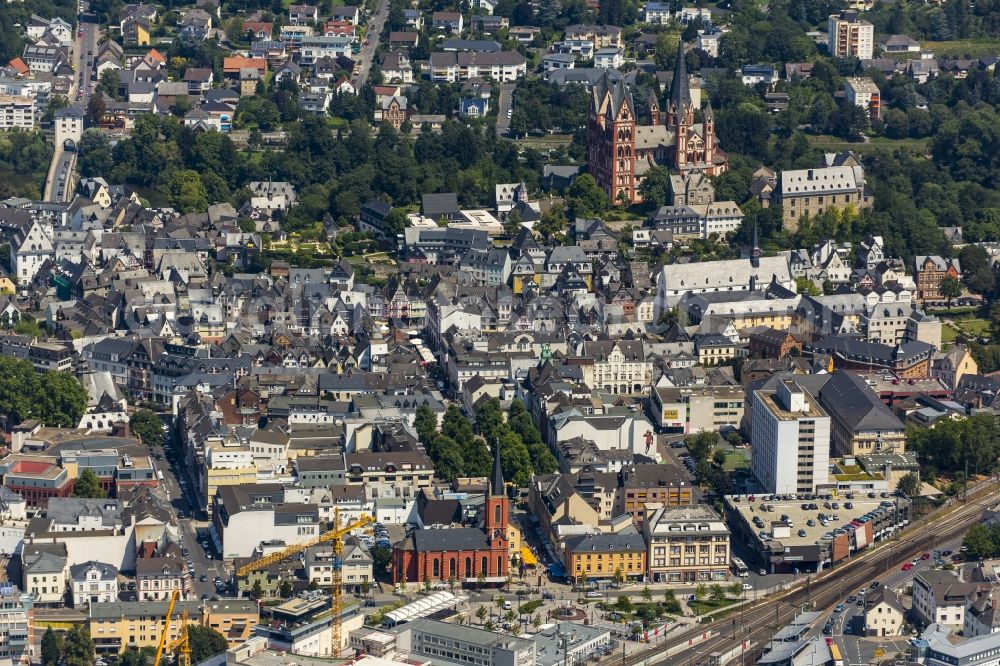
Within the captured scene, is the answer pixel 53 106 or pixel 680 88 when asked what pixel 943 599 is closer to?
pixel 680 88

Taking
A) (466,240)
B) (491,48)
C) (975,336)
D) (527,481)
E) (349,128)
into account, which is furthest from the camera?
(491,48)

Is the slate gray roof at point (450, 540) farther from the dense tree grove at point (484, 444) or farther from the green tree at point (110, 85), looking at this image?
the green tree at point (110, 85)

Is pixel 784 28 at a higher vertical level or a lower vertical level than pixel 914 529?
higher

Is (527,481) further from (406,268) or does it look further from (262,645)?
Result: (406,268)

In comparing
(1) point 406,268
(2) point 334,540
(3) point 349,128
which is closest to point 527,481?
(2) point 334,540

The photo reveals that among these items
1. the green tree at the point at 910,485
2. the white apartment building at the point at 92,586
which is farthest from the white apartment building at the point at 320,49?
the white apartment building at the point at 92,586

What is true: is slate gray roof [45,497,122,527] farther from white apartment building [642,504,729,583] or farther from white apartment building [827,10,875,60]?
white apartment building [827,10,875,60]

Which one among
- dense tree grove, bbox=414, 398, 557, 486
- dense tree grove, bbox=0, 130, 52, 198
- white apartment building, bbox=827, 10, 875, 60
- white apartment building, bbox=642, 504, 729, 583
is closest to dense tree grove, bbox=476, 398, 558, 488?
dense tree grove, bbox=414, 398, 557, 486

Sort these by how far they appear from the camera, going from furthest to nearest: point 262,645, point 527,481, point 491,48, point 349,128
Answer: point 491,48 → point 349,128 → point 527,481 → point 262,645
